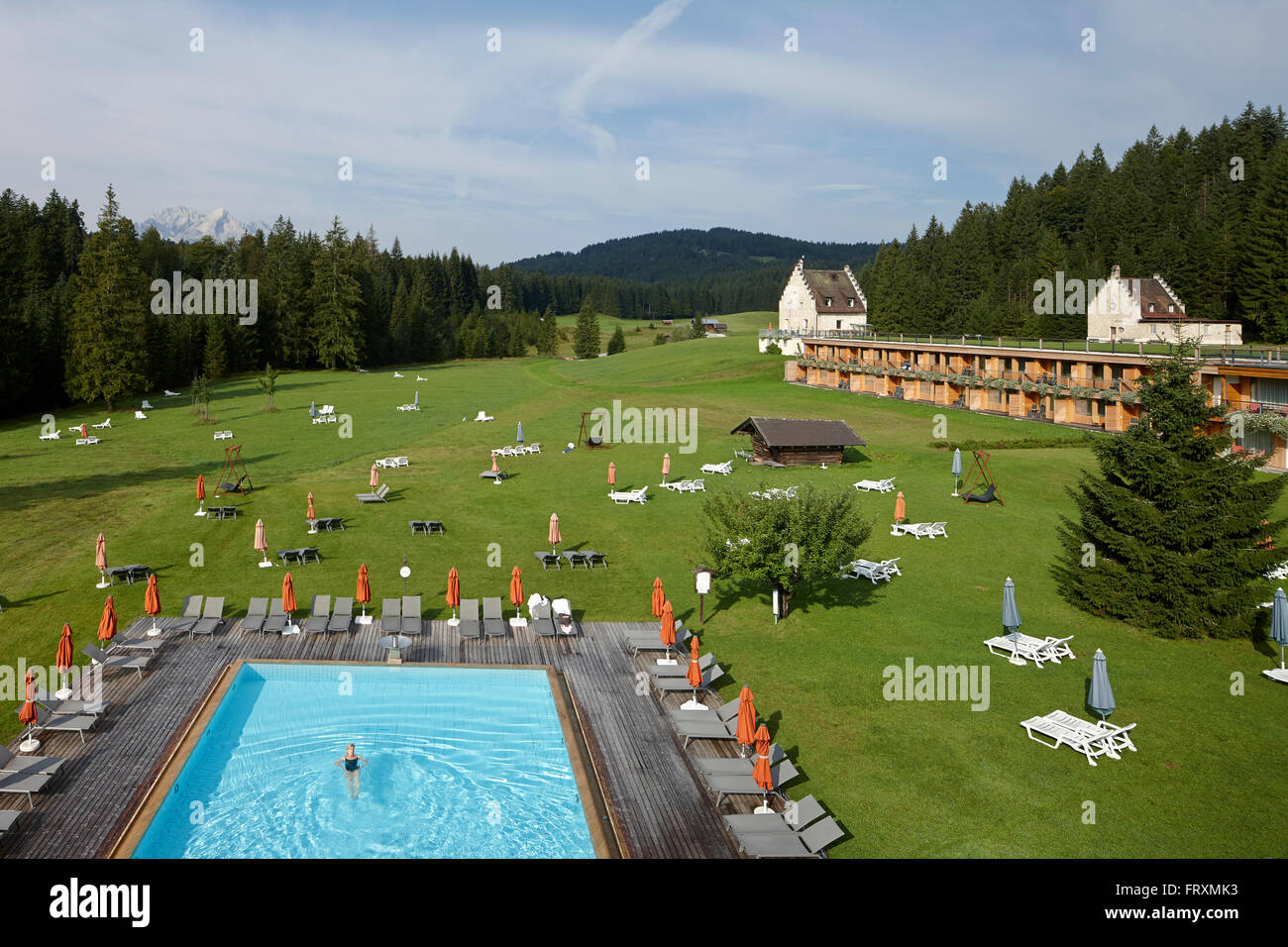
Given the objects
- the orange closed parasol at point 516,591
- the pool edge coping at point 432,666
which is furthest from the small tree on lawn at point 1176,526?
the orange closed parasol at point 516,591

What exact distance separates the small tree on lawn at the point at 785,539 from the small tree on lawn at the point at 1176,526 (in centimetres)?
655

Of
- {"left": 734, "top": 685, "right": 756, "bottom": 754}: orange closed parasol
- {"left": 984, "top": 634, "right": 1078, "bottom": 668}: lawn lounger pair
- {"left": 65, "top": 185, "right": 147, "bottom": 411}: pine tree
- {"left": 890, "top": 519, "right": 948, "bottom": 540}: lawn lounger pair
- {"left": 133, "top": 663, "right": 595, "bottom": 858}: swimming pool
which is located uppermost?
{"left": 65, "top": 185, "right": 147, "bottom": 411}: pine tree

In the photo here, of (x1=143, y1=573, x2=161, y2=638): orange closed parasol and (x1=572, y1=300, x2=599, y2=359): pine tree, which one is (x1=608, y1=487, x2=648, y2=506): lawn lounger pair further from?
(x1=572, y1=300, x2=599, y2=359): pine tree

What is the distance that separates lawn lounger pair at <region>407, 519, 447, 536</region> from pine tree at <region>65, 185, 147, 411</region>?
4276cm

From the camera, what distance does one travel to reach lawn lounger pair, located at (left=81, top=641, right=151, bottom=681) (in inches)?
778

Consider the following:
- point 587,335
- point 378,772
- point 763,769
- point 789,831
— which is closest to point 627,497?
point 378,772

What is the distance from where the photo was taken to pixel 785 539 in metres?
22.4

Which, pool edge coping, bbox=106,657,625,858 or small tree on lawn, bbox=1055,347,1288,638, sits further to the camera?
small tree on lawn, bbox=1055,347,1288,638

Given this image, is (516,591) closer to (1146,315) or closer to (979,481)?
(979,481)

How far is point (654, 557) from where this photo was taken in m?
29.2

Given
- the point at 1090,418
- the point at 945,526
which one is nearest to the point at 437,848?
the point at 945,526

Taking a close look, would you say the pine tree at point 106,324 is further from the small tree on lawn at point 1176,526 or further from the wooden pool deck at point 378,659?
the small tree on lawn at point 1176,526

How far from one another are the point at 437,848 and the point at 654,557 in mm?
15723

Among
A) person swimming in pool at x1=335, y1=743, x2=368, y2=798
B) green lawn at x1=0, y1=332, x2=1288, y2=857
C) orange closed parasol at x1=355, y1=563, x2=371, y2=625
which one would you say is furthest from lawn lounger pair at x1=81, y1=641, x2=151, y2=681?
person swimming in pool at x1=335, y1=743, x2=368, y2=798
